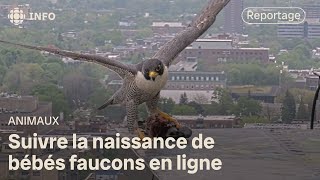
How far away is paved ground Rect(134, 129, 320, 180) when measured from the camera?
2156 millimetres

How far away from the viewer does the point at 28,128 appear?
3.96m

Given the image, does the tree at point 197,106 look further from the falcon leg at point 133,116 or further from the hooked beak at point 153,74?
the hooked beak at point 153,74

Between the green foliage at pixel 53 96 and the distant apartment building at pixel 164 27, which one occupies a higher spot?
the distant apartment building at pixel 164 27

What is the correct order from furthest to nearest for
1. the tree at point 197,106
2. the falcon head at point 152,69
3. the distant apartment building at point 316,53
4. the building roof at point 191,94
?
1. the distant apartment building at point 316,53
2. the building roof at point 191,94
3. the tree at point 197,106
4. the falcon head at point 152,69

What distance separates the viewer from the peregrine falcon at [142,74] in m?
2.67

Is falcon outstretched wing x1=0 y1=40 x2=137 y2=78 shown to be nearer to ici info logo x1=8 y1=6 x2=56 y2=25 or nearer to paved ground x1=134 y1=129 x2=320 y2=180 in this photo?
paved ground x1=134 y1=129 x2=320 y2=180

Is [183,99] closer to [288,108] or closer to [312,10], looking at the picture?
[288,108]

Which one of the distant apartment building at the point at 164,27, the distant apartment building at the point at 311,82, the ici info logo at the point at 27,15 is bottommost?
the distant apartment building at the point at 311,82

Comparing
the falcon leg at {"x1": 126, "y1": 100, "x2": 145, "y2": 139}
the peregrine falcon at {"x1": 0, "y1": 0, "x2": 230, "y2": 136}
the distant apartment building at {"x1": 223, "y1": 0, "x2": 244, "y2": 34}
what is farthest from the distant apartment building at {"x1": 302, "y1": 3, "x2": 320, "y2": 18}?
the falcon leg at {"x1": 126, "y1": 100, "x2": 145, "y2": 139}

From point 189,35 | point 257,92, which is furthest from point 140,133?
point 257,92

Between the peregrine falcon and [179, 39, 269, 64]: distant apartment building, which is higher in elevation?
the peregrine falcon

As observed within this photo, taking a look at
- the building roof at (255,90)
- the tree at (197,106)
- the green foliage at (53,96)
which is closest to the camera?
the green foliage at (53,96)

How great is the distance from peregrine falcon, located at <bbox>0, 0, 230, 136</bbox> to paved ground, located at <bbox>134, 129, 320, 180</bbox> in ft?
0.88

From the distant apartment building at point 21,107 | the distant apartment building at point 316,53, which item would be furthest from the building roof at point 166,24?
the distant apartment building at point 21,107
